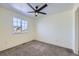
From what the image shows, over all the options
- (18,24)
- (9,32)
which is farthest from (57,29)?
(9,32)

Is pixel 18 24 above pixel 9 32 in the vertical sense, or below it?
above

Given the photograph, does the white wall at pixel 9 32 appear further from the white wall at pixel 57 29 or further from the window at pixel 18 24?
the white wall at pixel 57 29

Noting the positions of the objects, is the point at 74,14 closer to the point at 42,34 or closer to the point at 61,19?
the point at 61,19

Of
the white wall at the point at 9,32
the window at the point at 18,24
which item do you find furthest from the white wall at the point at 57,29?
the window at the point at 18,24

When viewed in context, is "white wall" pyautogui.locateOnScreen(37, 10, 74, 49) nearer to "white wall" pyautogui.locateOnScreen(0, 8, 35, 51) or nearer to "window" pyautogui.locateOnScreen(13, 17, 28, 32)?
"white wall" pyautogui.locateOnScreen(0, 8, 35, 51)

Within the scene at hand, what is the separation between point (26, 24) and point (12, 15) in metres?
0.25

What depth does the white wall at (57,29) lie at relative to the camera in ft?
3.98

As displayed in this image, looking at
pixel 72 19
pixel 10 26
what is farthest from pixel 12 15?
pixel 72 19

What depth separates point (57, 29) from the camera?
4.30 ft

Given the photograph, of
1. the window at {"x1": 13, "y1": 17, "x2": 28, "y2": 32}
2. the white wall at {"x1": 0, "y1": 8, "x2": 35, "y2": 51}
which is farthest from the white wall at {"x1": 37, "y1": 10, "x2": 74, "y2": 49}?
the window at {"x1": 13, "y1": 17, "x2": 28, "y2": 32}

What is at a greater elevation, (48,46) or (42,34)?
(42,34)

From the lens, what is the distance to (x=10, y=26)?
114cm

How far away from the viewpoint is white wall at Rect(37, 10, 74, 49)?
1.21 metres

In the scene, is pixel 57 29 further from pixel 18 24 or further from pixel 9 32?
pixel 9 32
